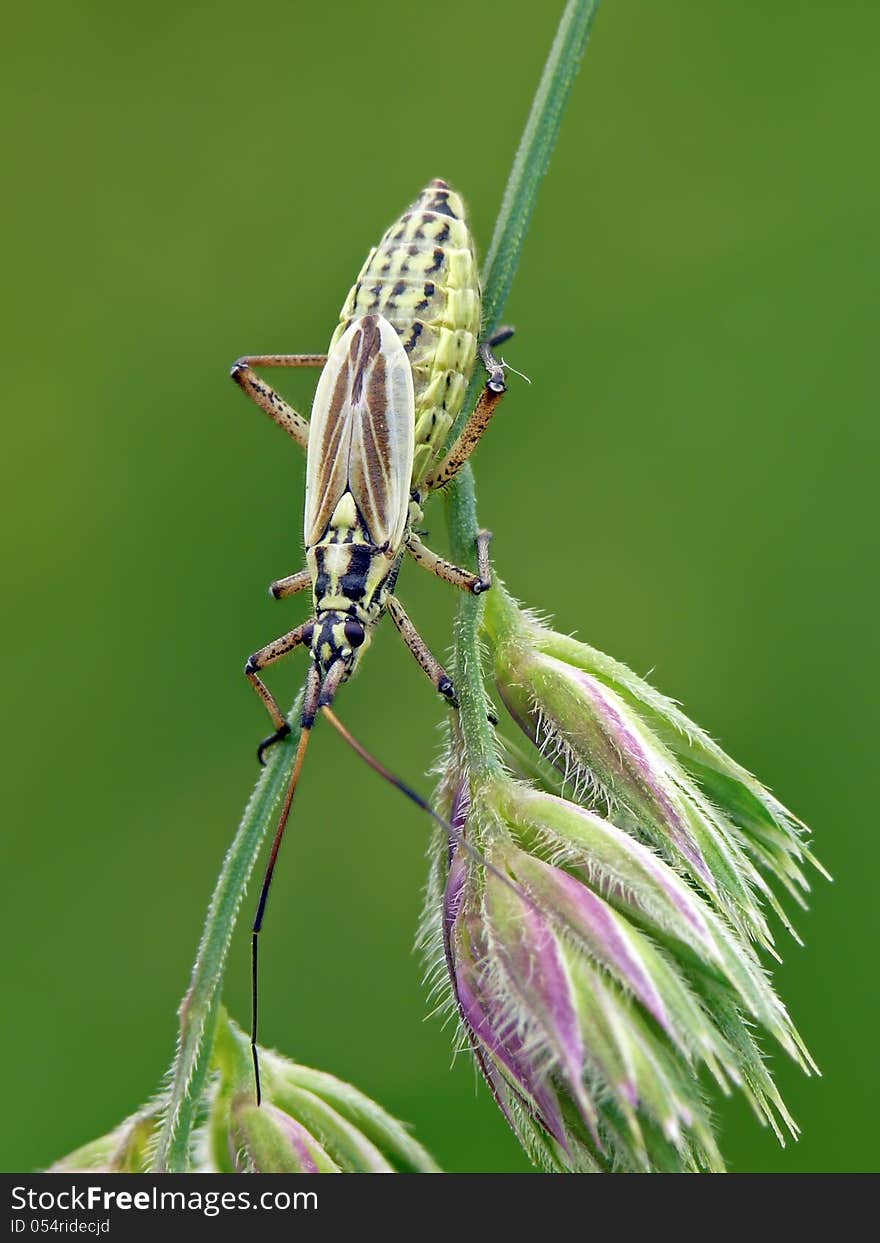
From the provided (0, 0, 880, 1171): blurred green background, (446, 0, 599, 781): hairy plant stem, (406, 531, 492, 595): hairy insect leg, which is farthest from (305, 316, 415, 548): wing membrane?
(0, 0, 880, 1171): blurred green background

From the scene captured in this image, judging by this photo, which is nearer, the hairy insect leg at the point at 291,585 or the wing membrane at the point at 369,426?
the wing membrane at the point at 369,426

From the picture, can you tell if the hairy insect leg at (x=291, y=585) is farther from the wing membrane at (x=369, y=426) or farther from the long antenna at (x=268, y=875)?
the long antenna at (x=268, y=875)

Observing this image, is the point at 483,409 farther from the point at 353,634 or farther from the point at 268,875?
the point at 268,875

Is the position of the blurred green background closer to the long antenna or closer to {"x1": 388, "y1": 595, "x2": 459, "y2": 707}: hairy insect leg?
{"x1": 388, "y1": 595, "x2": 459, "y2": 707}: hairy insect leg

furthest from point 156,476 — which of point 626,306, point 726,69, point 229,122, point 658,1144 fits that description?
point 658,1144

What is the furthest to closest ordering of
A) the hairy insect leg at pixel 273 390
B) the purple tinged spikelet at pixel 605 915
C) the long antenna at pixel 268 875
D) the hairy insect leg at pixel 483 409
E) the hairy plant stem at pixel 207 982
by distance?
1. the hairy insect leg at pixel 273 390
2. the hairy insect leg at pixel 483 409
3. the long antenna at pixel 268 875
4. the hairy plant stem at pixel 207 982
5. the purple tinged spikelet at pixel 605 915

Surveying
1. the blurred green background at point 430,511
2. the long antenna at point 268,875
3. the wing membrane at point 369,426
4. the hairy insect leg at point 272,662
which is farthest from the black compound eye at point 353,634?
the blurred green background at point 430,511

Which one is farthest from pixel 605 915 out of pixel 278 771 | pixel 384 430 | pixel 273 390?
pixel 273 390
